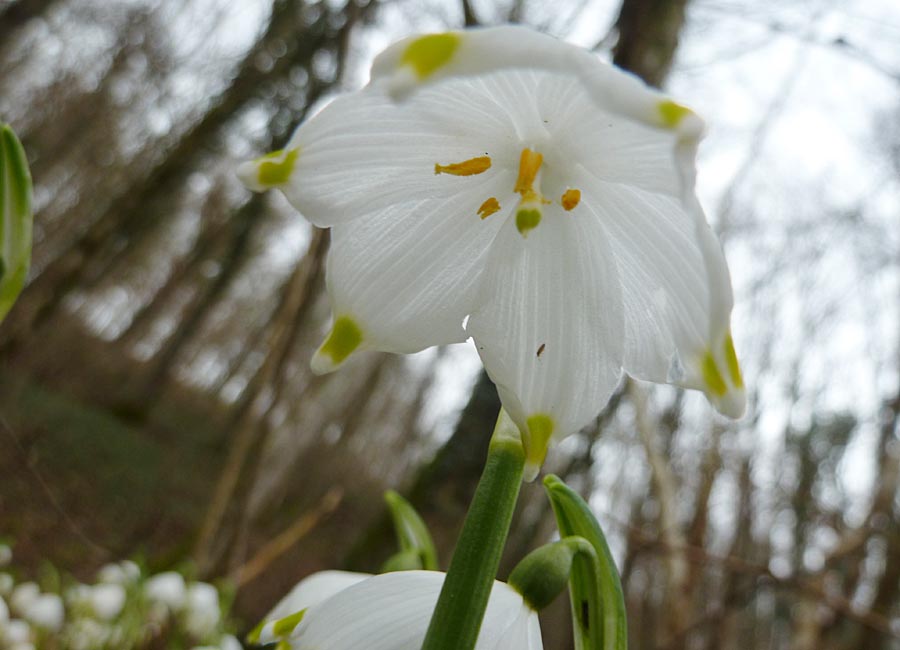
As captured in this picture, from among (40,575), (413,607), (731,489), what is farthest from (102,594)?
(731,489)

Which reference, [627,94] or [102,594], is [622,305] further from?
[102,594]

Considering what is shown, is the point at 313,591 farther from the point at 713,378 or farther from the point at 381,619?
the point at 713,378

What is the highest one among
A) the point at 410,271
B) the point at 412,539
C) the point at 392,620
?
the point at 410,271

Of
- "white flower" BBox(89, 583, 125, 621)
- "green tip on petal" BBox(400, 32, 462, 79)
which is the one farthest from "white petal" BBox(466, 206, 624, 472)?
"white flower" BBox(89, 583, 125, 621)

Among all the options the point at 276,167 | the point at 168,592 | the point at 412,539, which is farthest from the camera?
the point at 168,592

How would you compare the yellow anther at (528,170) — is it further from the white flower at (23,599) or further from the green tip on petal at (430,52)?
the white flower at (23,599)

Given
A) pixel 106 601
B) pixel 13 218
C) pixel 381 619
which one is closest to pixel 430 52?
pixel 13 218

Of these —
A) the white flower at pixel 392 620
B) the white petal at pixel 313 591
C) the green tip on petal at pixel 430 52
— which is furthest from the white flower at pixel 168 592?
the green tip on petal at pixel 430 52

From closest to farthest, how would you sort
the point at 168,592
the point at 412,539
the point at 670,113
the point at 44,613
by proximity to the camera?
the point at 670,113, the point at 412,539, the point at 44,613, the point at 168,592
